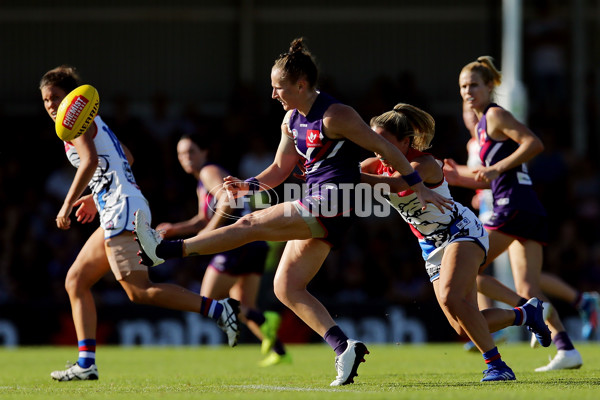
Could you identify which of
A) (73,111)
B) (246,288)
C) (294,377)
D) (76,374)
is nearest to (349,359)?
(294,377)

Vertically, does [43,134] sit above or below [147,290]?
above

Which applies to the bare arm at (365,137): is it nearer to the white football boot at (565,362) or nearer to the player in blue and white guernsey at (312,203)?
the player in blue and white guernsey at (312,203)

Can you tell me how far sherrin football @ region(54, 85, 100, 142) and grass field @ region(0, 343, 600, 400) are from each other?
1.81m

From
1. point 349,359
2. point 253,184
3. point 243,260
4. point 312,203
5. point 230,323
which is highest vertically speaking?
point 253,184

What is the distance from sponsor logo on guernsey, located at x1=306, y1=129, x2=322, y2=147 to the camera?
21.4ft

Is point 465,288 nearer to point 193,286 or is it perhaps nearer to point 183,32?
point 193,286

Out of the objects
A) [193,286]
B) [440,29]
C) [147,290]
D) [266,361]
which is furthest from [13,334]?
[440,29]

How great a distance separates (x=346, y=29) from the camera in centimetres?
Answer: 1902

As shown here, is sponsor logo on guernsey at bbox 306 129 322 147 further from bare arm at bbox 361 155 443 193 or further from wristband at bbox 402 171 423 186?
wristband at bbox 402 171 423 186

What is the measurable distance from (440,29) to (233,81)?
13.4ft

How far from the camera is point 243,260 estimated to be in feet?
32.3

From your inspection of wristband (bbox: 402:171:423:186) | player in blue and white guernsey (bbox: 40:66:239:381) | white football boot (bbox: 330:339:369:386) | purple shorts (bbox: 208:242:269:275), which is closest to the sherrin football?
player in blue and white guernsey (bbox: 40:66:239:381)

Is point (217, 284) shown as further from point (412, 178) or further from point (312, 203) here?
point (412, 178)

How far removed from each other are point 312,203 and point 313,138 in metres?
0.43
